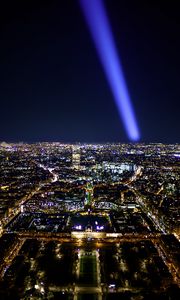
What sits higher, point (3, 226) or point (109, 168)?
point (109, 168)

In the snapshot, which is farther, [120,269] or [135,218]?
[135,218]

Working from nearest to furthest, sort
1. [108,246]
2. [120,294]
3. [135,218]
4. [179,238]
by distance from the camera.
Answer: [120,294]
[108,246]
[179,238]
[135,218]

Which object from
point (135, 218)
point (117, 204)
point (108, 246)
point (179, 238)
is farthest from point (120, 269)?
point (117, 204)

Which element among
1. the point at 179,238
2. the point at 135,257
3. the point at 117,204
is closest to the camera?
the point at 135,257

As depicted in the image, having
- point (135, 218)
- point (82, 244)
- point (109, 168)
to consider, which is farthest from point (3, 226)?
point (109, 168)

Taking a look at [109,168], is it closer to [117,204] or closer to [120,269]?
[117,204]

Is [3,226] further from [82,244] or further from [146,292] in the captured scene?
[146,292]
